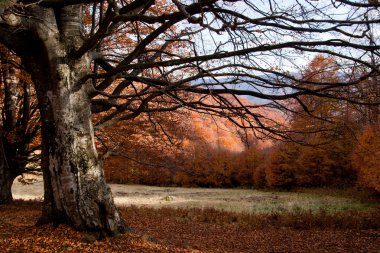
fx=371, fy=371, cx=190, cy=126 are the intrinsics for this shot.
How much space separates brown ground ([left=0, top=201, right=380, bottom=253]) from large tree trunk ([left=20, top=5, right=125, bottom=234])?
0.91 ft

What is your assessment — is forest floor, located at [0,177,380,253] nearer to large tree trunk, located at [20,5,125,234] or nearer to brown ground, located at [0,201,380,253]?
brown ground, located at [0,201,380,253]

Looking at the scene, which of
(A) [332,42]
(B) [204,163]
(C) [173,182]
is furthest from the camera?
(C) [173,182]

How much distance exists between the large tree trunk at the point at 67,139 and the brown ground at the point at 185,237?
28 centimetres

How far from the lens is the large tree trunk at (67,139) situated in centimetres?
527

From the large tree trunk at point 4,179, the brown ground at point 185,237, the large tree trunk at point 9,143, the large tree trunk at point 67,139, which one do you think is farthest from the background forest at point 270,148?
the large tree trunk at point 4,179

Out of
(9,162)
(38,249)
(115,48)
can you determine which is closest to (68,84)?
(38,249)

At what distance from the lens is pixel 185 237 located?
8383mm

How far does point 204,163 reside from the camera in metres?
33.3

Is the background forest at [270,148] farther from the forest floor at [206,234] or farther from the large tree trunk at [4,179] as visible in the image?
the large tree trunk at [4,179]

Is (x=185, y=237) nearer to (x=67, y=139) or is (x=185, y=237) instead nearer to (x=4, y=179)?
(x=67, y=139)

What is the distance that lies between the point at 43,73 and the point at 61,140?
42.3 inches

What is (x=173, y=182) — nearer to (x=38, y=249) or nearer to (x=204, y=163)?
(x=204, y=163)

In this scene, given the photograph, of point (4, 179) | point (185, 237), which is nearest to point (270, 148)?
point (4, 179)

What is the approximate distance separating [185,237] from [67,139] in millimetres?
4218
